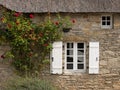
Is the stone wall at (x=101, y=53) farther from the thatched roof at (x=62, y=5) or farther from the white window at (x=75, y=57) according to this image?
the thatched roof at (x=62, y=5)

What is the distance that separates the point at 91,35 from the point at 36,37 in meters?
1.75

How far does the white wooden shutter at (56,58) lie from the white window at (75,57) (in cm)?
34

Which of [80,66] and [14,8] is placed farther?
[80,66]

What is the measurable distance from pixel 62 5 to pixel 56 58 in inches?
65.0

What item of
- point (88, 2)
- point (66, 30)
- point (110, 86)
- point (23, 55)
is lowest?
point (110, 86)

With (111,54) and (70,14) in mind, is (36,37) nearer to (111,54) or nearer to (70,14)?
(70,14)

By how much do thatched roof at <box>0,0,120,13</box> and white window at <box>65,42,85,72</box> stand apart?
1.20 metres

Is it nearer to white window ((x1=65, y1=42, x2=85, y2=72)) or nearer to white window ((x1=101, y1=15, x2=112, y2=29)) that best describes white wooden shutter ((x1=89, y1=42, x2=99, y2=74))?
white window ((x1=65, y1=42, x2=85, y2=72))

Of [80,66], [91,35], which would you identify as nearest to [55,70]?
[80,66]

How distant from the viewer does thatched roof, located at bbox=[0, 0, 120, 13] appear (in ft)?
36.3

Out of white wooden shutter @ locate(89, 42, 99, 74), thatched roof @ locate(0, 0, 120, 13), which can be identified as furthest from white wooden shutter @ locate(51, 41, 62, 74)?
thatched roof @ locate(0, 0, 120, 13)

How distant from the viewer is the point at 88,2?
11.4 metres

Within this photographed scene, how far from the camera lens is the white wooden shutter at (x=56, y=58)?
11.4 metres

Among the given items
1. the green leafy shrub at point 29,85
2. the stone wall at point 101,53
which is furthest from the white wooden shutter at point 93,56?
the green leafy shrub at point 29,85
